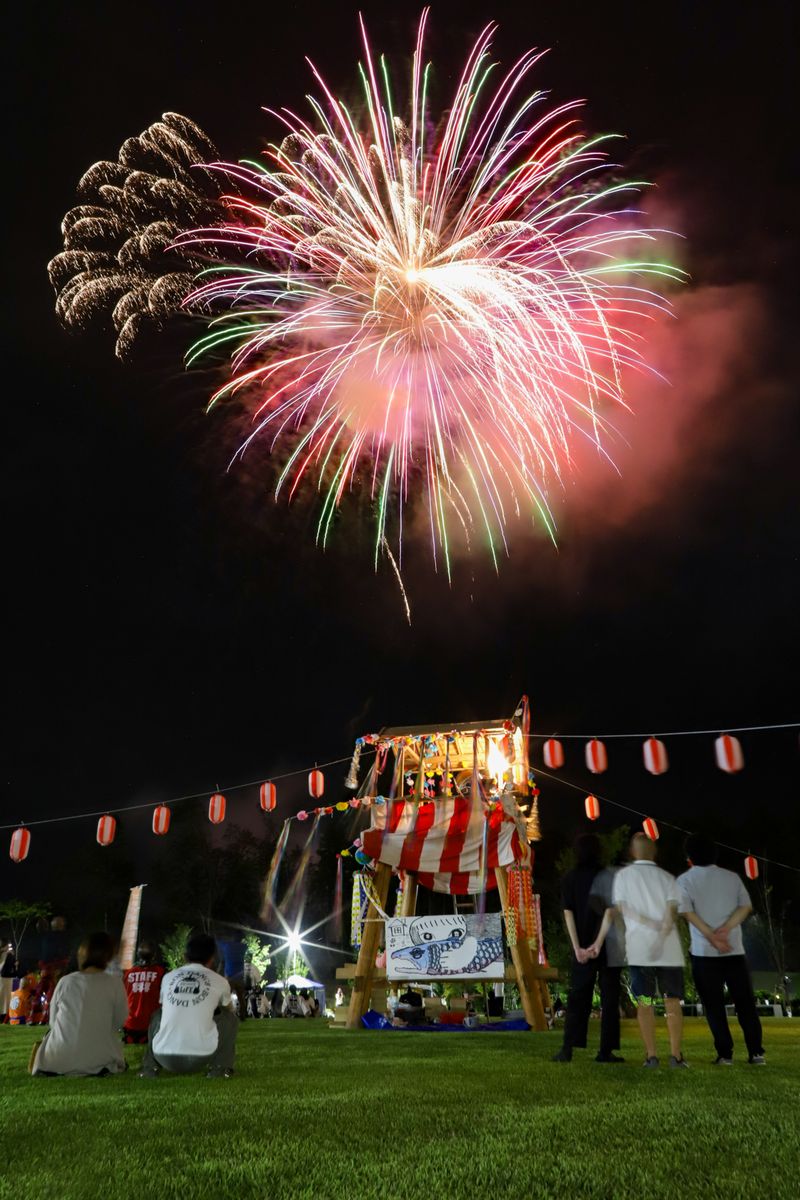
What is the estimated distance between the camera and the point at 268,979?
54.4 meters

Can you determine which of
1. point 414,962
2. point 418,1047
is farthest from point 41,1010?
point 418,1047

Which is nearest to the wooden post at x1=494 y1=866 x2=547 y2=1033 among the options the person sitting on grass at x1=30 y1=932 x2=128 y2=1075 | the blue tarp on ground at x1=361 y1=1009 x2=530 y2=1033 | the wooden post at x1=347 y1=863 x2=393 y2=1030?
the blue tarp on ground at x1=361 y1=1009 x2=530 y2=1033

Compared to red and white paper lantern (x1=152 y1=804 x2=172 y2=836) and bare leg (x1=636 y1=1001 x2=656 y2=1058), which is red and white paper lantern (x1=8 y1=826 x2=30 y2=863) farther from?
bare leg (x1=636 y1=1001 x2=656 y2=1058)

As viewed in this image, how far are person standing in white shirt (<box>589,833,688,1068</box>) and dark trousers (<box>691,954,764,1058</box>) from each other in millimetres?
209

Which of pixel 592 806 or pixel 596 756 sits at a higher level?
pixel 596 756

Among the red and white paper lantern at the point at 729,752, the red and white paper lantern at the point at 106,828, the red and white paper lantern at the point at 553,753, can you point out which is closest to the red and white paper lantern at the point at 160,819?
the red and white paper lantern at the point at 106,828

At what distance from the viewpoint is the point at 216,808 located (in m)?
22.7

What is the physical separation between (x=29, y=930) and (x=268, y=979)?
50.2 ft

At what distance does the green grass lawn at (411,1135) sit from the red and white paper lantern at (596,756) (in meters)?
13.4

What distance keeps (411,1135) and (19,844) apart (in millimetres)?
22192

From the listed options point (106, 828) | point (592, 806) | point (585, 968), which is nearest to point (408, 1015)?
point (592, 806)

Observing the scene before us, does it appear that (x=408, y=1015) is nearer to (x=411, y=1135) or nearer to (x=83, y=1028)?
(x=83, y=1028)

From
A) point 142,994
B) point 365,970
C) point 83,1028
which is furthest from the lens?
point 365,970

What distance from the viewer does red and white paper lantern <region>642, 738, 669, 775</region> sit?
19344 mm
